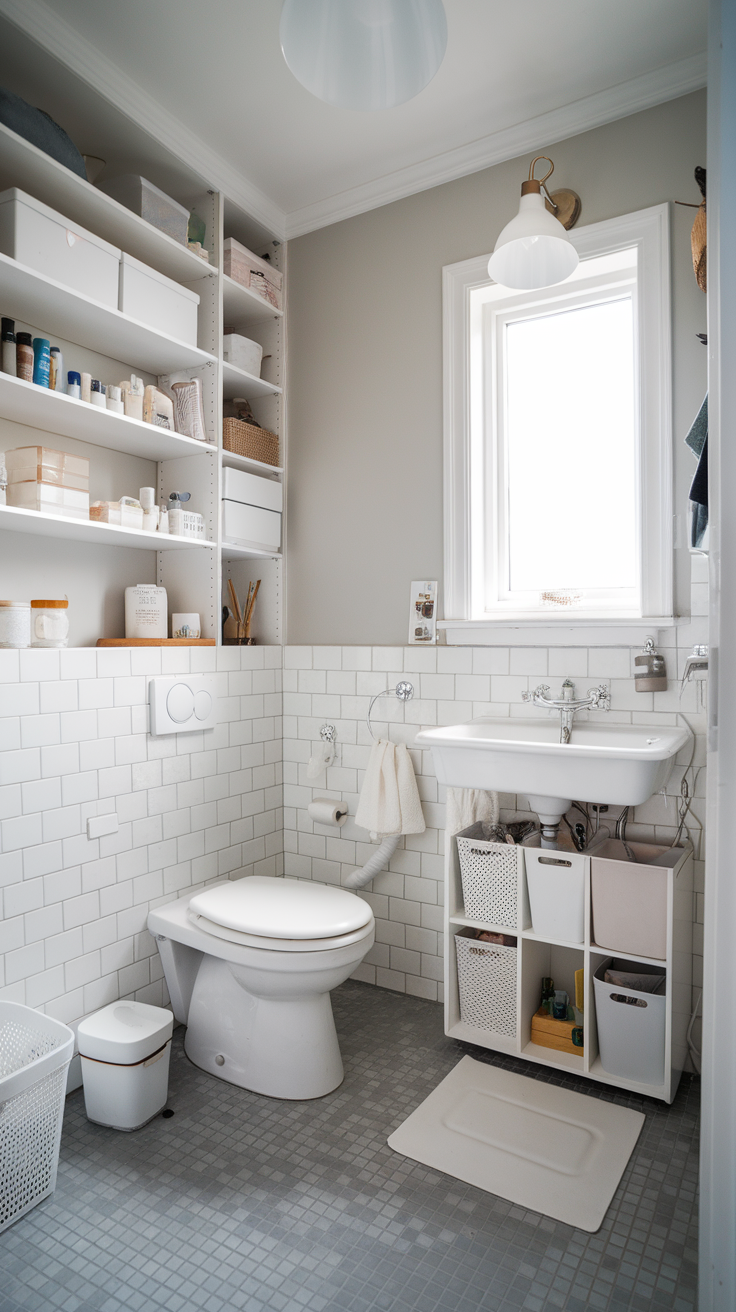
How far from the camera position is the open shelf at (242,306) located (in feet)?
8.66

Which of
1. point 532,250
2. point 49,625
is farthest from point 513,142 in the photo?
point 49,625

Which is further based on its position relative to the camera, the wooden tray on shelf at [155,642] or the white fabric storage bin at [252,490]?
the white fabric storage bin at [252,490]

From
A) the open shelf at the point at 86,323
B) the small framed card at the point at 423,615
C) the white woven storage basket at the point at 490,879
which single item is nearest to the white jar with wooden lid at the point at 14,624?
the open shelf at the point at 86,323

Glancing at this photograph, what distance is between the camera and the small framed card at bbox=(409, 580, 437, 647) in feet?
8.30

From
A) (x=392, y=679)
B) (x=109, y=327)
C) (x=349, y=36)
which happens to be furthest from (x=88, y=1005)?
(x=349, y=36)

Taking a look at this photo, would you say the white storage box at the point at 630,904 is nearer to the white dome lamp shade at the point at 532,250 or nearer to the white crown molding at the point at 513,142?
the white dome lamp shade at the point at 532,250

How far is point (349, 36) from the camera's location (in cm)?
142

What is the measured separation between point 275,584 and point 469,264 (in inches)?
51.4

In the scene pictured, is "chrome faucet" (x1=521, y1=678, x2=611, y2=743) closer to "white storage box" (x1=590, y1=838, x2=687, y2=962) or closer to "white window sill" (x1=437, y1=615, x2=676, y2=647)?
"white window sill" (x1=437, y1=615, x2=676, y2=647)

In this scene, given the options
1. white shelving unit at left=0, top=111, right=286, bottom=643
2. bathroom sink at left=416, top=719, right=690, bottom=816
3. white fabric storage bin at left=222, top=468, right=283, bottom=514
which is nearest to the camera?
bathroom sink at left=416, top=719, right=690, bottom=816

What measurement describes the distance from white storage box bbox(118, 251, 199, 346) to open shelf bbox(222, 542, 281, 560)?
678 mm

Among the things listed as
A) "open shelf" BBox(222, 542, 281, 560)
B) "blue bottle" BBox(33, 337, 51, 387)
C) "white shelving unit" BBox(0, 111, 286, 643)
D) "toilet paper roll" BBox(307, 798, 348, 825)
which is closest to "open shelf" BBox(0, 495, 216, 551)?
"white shelving unit" BBox(0, 111, 286, 643)

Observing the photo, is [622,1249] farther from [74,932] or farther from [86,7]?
[86,7]

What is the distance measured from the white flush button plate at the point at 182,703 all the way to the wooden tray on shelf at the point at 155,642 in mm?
102
